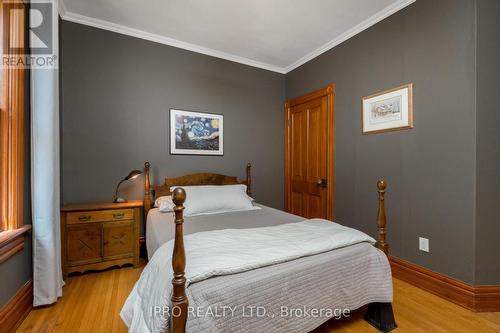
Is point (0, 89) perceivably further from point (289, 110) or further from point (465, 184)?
point (465, 184)

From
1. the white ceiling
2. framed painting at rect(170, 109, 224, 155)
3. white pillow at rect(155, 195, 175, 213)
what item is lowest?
white pillow at rect(155, 195, 175, 213)

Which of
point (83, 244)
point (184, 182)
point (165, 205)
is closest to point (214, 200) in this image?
point (165, 205)

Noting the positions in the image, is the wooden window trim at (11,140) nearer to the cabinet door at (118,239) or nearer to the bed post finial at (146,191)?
the cabinet door at (118,239)

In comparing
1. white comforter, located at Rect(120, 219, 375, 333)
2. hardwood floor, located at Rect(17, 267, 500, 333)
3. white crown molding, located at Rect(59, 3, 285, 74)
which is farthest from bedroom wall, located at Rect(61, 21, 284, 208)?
white comforter, located at Rect(120, 219, 375, 333)

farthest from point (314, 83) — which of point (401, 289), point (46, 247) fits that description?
point (46, 247)

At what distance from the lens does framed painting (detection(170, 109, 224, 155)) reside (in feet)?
9.95

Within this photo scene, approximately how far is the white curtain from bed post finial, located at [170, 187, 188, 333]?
4.93 feet

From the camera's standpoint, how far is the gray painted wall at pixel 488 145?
181 cm

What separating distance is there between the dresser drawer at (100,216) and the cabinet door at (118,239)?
0.05 metres

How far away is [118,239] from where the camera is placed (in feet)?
7.98

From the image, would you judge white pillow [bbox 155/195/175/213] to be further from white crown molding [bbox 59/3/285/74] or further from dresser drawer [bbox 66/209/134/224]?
white crown molding [bbox 59/3/285/74]

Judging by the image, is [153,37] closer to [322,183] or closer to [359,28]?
[359,28]

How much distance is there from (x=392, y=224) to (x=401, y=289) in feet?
1.95

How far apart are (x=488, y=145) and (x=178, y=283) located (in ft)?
7.95
